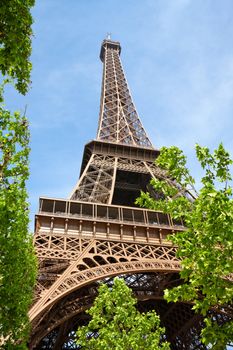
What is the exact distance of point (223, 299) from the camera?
871 centimetres

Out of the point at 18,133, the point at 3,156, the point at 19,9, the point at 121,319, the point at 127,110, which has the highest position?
the point at 127,110

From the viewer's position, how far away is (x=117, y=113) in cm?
4300

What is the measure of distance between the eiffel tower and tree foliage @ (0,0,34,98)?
10.5m

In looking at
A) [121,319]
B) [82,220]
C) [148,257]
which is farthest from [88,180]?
[121,319]

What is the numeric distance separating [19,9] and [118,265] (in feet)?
47.0

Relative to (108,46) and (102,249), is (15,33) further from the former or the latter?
(108,46)

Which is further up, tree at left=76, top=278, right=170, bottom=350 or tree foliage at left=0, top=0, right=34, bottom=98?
tree foliage at left=0, top=0, right=34, bottom=98

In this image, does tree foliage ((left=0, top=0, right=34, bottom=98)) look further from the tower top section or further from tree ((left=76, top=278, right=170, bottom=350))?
the tower top section

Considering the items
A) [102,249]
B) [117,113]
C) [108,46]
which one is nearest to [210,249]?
[102,249]

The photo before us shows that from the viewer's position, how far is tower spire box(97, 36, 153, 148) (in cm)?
3959

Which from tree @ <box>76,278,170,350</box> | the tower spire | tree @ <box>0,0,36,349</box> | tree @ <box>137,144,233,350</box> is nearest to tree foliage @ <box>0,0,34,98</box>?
tree @ <box>0,0,36,349</box>

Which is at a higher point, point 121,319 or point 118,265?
point 118,265

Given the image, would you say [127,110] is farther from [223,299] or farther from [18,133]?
[223,299]

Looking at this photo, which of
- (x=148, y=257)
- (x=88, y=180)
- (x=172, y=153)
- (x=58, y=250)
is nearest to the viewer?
(x=172, y=153)
